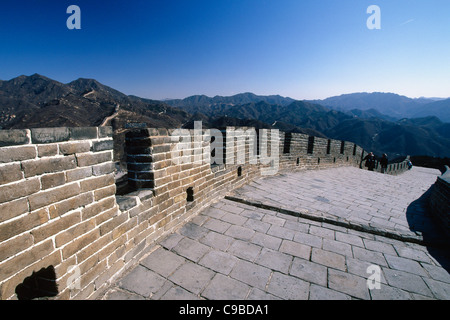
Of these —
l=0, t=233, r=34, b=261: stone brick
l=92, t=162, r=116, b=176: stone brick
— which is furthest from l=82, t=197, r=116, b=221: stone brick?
l=0, t=233, r=34, b=261: stone brick

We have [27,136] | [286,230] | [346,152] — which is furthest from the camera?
[346,152]

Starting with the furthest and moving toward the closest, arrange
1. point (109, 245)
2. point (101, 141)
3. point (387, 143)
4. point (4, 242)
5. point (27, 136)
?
1. point (387, 143)
2. point (109, 245)
3. point (101, 141)
4. point (27, 136)
5. point (4, 242)

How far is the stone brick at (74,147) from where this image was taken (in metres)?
1.36

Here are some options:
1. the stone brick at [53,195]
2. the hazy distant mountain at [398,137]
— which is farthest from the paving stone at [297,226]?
the hazy distant mountain at [398,137]

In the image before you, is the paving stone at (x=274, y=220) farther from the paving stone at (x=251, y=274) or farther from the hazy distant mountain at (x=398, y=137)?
the hazy distant mountain at (x=398, y=137)

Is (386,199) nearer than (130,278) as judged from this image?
No

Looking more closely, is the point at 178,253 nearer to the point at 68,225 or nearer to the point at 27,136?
the point at 68,225

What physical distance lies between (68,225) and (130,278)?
0.79 m

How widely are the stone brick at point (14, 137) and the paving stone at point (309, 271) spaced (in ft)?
7.89

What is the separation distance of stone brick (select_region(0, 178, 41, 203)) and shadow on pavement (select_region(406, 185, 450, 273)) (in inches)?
158

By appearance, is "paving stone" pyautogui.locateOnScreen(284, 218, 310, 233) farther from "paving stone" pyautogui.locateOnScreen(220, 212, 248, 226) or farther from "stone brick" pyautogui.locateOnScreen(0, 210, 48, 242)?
"stone brick" pyautogui.locateOnScreen(0, 210, 48, 242)

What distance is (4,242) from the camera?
1.06m

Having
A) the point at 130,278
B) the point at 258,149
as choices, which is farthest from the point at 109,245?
the point at 258,149

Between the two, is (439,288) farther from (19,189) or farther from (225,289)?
(19,189)
